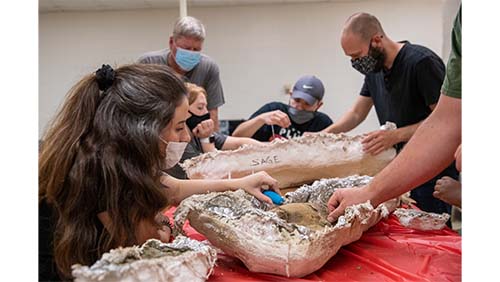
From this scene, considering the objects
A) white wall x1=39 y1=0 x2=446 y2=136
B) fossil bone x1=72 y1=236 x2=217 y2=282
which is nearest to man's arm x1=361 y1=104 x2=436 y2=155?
white wall x1=39 y1=0 x2=446 y2=136

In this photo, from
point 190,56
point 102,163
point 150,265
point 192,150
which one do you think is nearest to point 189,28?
point 190,56

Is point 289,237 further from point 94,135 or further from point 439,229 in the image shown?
point 439,229

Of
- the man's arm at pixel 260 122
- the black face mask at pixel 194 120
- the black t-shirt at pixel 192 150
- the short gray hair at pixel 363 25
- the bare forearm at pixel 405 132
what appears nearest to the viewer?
the black t-shirt at pixel 192 150

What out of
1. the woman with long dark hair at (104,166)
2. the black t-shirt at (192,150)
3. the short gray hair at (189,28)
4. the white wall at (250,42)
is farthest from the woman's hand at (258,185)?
the short gray hair at (189,28)

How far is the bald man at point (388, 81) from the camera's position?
130 cm

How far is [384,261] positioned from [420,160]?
6.6 inches

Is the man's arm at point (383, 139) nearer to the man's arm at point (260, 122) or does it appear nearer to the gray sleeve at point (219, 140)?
the man's arm at point (260, 122)

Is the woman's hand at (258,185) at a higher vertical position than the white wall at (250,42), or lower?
lower

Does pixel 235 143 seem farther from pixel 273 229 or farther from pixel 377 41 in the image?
pixel 273 229

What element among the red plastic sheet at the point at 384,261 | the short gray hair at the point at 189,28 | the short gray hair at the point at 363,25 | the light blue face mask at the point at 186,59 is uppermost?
the short gray hair at the point at 363,25

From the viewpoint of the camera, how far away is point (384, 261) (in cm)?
78

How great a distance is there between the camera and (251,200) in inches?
35.5

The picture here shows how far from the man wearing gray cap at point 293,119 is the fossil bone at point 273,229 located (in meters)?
0.61
